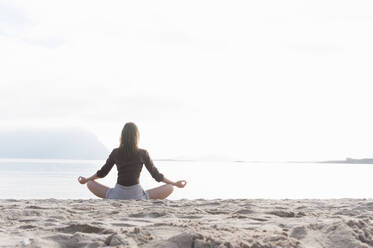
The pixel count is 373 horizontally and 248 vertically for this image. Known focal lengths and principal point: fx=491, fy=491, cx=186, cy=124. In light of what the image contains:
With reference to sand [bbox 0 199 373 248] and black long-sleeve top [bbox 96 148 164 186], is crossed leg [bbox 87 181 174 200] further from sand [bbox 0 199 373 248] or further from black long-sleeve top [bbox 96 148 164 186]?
sand [bbox 0 199 373 248]

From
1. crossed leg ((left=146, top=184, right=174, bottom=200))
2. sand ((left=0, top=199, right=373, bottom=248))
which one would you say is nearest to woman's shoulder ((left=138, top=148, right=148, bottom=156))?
crossed leg ((left=146, top=184, right=174, bottom=200))

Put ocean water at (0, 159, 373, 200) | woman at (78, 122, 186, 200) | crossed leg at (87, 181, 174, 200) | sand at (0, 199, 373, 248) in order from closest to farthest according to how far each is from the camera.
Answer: sand at (0, 199, 373, 248) → woman at (78, 122, 186, 200) → crossed leg at (87, 181, 174, 200) → ocean water at (0, 159, 373, 200)

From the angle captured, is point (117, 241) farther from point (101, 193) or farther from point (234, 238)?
point (101, 193)

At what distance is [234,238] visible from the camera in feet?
9.60

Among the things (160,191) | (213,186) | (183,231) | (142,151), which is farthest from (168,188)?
(213,186)

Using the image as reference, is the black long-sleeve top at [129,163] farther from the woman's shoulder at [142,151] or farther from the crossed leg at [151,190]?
the crossed leg at [151,190]

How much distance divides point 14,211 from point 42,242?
201cm

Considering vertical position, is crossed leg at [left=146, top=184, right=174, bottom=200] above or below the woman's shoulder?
below

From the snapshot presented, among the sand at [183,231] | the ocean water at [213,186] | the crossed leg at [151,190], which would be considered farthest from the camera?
the ocean water at [213,186]

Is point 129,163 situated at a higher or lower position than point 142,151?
lower

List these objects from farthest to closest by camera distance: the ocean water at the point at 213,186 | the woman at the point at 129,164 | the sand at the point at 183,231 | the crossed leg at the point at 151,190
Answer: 1. the ocean water at the point at 213,186
2. the crossed leg at the point at 151,190
3. the woman at the point at 129,164
4. the sand at the point at 183,231

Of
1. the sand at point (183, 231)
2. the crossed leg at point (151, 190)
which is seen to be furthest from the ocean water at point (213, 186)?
the sand at point (183, 231)

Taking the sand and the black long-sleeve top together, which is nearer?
the sand

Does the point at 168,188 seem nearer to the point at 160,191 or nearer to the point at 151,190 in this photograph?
the point at 160,191
